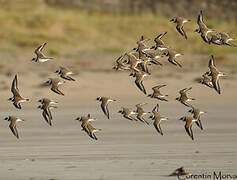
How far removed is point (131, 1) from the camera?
140 feet

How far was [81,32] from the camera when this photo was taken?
3625 cm

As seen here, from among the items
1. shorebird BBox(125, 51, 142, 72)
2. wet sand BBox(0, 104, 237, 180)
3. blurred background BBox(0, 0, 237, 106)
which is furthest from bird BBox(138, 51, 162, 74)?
blurred background BBox(0, 0, 237, 106)

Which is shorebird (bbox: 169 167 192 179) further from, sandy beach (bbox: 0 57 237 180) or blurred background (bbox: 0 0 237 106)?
blurred background (bbox: 0 0 237 106)

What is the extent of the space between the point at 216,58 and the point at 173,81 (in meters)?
5.40

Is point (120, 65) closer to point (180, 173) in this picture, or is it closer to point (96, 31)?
point (180, 173)

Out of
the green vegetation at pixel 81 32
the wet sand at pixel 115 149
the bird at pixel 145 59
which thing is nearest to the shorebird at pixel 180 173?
the wet sand at pixel 115 149

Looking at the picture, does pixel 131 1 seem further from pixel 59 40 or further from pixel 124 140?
pixel 124 140

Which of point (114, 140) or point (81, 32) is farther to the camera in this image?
point (81, 32)

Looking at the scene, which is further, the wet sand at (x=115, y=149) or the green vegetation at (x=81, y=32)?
the green vegetation at (x=81, y=32)

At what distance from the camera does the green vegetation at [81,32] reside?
113 ft

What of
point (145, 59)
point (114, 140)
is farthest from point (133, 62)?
point (114, 140)

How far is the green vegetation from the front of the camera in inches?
1353

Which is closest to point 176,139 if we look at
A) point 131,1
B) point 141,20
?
point 141,20

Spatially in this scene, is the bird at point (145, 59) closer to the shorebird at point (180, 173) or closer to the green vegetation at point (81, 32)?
the shorebird at point (180, 173)
